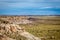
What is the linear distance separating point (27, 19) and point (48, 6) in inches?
20.4

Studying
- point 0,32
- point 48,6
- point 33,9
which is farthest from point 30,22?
point 0,32

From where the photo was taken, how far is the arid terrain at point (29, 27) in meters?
2.44

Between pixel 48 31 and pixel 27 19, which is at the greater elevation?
pixel 27 19

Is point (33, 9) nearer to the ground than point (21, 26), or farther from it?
farther from it

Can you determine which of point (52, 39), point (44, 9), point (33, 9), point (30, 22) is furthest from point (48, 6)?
point (52, 39)

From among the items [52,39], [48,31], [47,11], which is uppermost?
[47,11]

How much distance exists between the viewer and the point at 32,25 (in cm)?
249

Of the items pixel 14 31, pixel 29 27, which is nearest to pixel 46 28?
pixel 29 27

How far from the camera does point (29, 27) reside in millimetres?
2469

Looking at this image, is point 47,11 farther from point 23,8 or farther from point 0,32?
point 0,32

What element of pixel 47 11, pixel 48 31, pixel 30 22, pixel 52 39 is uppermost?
pixel 47 11

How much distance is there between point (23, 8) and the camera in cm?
250

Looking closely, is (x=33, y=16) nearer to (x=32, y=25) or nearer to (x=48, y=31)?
(x=32, y=25)

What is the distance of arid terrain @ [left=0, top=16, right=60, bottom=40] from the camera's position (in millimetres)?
2441
